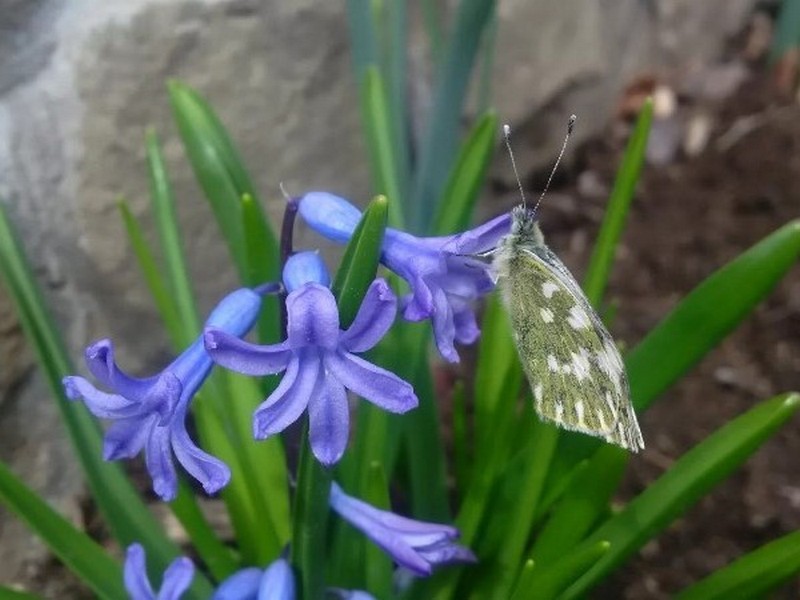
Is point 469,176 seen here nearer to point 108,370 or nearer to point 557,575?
point 557,575

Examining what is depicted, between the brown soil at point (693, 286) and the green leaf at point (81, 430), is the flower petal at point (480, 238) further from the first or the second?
the brown soil at point (693, 286)

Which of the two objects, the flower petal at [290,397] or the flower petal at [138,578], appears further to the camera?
the flower petal at [138,578]

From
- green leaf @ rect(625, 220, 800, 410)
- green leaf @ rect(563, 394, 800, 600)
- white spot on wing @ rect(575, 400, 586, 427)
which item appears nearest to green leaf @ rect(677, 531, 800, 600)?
green leaf @ rect(563, 394, 800, 600)

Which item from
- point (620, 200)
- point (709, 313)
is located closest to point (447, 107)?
point (620, 200)

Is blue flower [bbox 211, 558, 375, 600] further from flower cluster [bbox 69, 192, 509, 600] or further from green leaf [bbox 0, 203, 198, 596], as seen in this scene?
green leaf [bbox 0, 203, 198, 596]

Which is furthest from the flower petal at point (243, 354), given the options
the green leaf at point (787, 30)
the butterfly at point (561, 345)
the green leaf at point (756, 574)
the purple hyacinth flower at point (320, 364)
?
the green leaf at point (787, 30)
